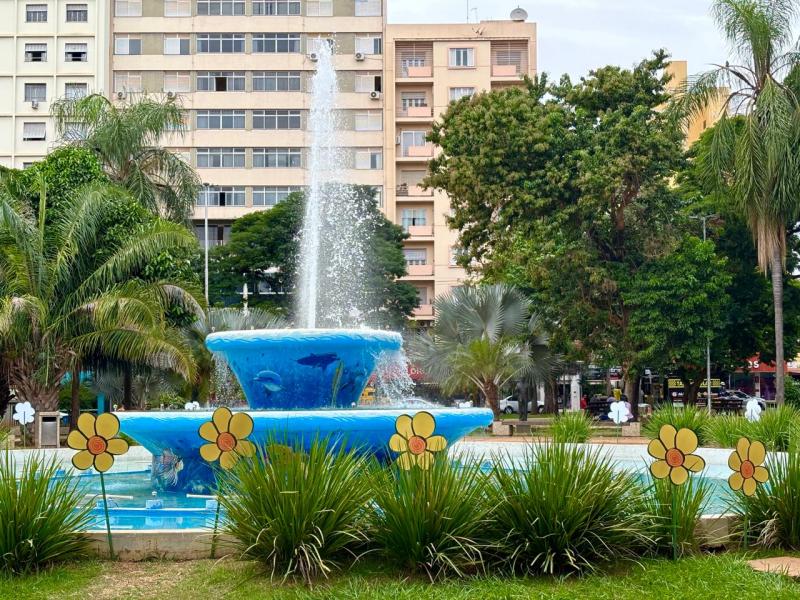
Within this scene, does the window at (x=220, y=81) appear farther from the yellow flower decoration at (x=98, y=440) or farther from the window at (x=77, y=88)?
the yellow flower decoration at (x=98, y=440)

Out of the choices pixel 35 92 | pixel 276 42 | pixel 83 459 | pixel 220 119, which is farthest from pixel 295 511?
pixel 35 92

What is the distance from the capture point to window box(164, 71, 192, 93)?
205ft

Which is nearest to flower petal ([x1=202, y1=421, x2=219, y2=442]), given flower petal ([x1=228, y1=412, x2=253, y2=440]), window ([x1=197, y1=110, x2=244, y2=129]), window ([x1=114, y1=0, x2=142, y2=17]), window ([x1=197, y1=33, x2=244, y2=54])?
flower petal ([x1=228, y1=412, x2=253, y2=440])

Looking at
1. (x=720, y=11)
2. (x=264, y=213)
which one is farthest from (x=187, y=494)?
(x=264, y=213)

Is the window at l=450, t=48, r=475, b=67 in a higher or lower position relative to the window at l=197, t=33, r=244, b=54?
lower

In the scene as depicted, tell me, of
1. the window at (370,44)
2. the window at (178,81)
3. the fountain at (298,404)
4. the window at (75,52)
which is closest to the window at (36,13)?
the window at (75,52)

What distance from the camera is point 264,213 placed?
51688 millimetres

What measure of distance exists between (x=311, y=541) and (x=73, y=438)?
1980mm

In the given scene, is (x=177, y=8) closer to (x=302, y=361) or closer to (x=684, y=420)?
(x=684, y=420)

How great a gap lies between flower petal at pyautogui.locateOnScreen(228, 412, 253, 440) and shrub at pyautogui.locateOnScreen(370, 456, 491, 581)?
1.07 metres

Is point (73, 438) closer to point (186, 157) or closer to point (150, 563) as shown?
point (150, 563)

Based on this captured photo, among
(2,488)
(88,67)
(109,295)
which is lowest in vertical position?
(2,488)

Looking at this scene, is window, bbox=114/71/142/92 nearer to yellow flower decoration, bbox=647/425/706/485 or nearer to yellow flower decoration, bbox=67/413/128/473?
yellow flower decoration, bbox=67/413/128/473

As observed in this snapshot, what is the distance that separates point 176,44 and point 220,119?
5.07m
